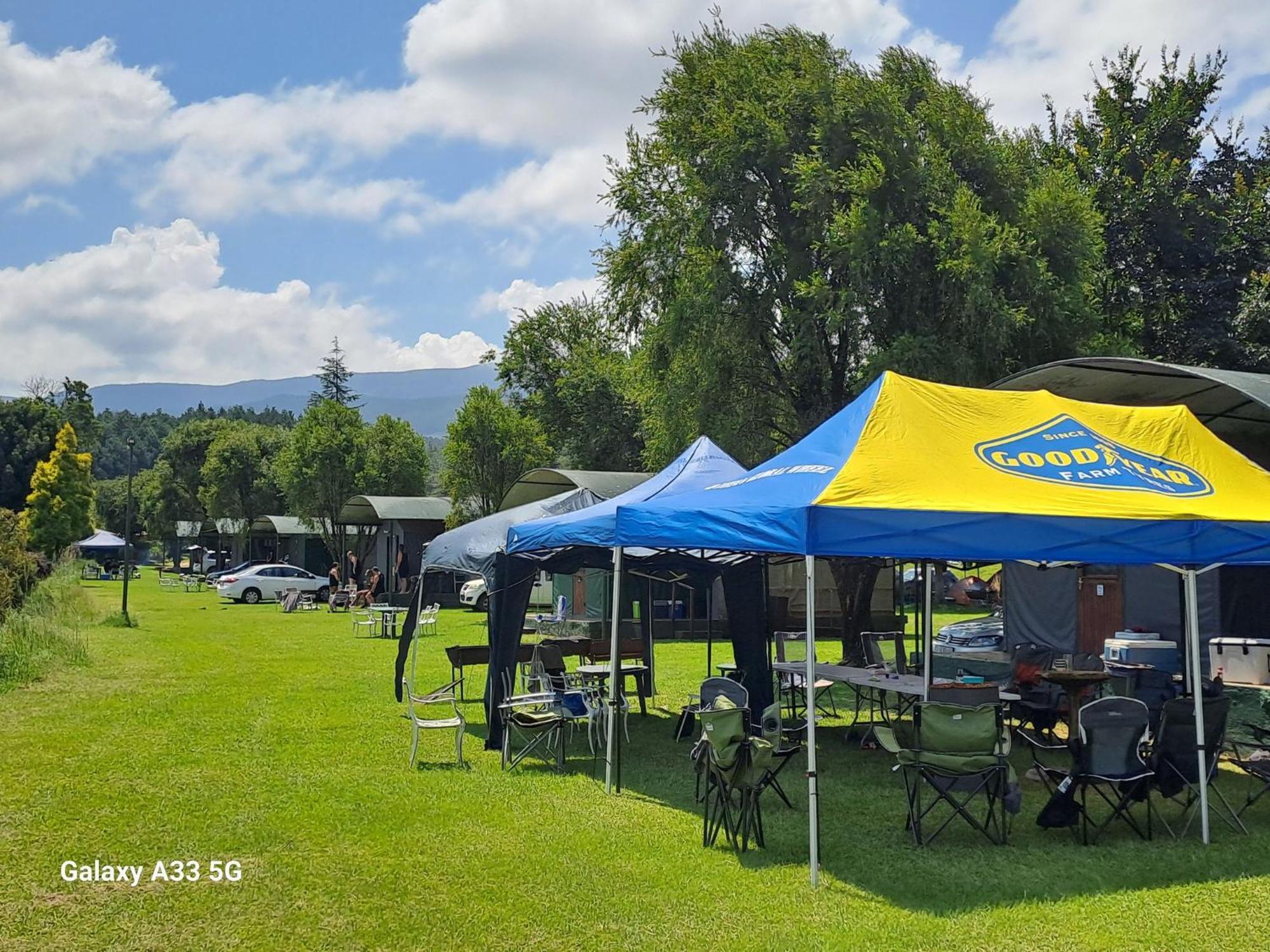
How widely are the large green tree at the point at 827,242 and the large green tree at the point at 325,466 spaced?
21770mm

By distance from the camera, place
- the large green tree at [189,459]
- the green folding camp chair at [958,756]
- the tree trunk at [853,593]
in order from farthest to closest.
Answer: the large green tree at [189,459] → the tree trunk at [853,593] → the green folding camp chair at [958,756]

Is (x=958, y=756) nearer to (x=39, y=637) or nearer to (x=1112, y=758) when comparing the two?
(x=1112, y=758)

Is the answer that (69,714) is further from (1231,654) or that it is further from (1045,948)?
(1231,654)

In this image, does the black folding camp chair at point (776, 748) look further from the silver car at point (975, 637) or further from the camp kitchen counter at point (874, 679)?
the silver car at point (975, 637)

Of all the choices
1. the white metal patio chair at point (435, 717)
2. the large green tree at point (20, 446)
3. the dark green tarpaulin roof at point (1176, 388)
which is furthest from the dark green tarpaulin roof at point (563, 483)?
the large green tree at point (20, 446)

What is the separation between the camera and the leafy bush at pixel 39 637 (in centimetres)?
1395

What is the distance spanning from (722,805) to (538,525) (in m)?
3.79

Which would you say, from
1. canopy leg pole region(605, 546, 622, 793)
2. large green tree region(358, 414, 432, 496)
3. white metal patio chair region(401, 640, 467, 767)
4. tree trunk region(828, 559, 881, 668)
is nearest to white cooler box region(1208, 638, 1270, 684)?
tree trunk region(828, 559, 881, 668)

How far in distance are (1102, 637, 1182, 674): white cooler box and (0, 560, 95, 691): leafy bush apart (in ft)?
44.0

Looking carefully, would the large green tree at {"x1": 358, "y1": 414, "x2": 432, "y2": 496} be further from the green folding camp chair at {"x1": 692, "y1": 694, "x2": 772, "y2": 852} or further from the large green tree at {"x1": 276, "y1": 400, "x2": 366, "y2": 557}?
the green folding camp chair at {"x1": 692, "y1": 694, "x2": 772, "y2": 852}

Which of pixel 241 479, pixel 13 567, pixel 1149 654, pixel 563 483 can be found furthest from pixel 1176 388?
pixel 241 479

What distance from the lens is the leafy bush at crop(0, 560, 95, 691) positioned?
13945 millimetres

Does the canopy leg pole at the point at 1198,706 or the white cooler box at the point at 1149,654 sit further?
the white cooler box at the point at 1149,654

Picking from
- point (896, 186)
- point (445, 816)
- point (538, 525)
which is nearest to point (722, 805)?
point (445, 816)
